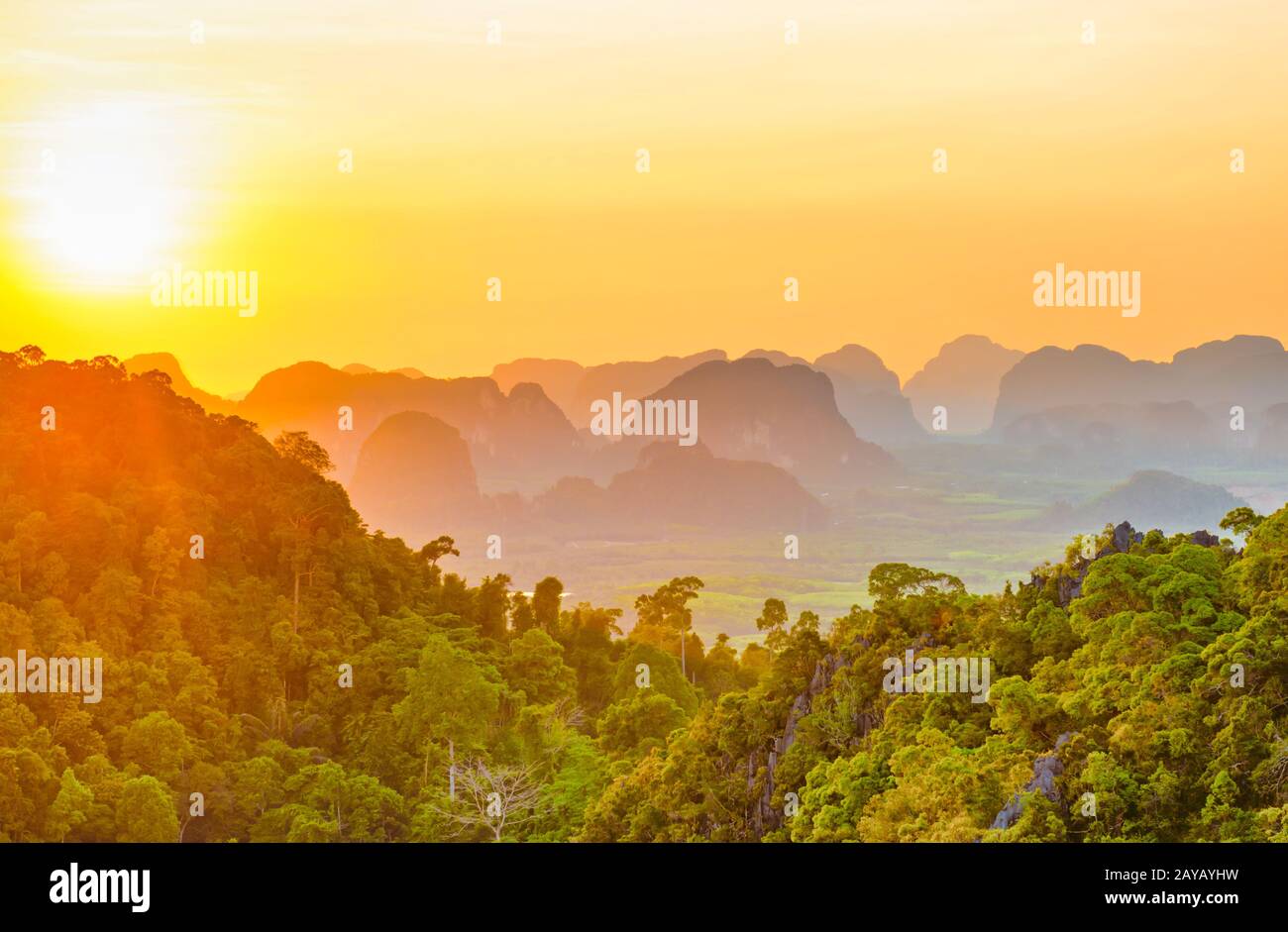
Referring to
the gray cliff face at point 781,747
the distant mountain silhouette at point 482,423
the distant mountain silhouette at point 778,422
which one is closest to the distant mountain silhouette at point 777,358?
the distant mountain silhouette at point 778,422

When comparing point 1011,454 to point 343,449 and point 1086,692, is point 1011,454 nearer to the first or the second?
point 343,449

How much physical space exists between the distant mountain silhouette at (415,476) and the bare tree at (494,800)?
85.5 meters

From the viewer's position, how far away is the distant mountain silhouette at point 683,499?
130m

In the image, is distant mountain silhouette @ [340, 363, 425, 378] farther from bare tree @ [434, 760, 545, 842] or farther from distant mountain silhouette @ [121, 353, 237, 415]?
bare tree @ [434, 760, 545, 842]

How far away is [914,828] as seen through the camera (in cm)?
2388

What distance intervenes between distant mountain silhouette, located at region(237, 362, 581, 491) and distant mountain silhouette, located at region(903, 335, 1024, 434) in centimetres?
4769

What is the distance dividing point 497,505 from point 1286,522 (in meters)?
105

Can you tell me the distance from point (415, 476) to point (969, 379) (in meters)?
70.1

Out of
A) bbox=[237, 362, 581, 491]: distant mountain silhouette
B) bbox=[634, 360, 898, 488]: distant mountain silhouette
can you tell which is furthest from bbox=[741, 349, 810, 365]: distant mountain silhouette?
bbox=[237, 362, 581, 491]: distant mountain silhouette

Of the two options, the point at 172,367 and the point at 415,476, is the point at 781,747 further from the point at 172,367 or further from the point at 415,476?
the point at 415,476

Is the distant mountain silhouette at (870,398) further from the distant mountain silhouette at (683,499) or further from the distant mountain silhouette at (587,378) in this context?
the distant mountain silhouette at (683,499)

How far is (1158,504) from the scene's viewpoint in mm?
128500
